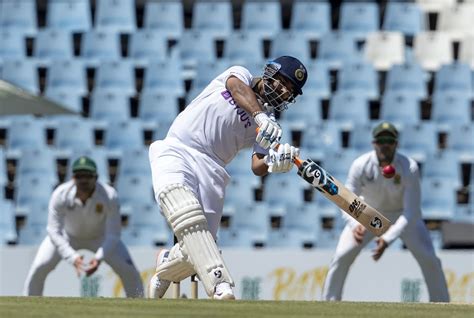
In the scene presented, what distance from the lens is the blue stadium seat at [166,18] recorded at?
1830cm

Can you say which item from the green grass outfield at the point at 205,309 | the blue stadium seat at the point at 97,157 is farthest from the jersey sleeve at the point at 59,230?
the blue stadium seat at the point at 97,157

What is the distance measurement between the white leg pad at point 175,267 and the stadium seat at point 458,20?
12.4 metres

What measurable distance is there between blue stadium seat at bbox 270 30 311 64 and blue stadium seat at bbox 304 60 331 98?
0.94 feet

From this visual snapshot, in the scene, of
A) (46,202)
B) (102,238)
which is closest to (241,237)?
(46,202)

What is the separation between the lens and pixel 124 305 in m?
5.55

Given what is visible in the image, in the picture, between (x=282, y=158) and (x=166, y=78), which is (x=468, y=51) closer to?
(x=166, y=78)

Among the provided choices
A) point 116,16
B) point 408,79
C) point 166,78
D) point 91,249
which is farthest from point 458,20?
point 91,249

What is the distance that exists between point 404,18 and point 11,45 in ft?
18.7

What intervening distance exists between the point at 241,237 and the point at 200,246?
8900 millimetres

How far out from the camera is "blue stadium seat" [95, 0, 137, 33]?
59.8 ft

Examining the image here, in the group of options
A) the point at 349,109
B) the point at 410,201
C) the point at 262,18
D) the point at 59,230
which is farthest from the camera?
the point at 262,18

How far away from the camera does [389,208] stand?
33.3 feet

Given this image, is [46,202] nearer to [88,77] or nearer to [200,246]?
[88,77]

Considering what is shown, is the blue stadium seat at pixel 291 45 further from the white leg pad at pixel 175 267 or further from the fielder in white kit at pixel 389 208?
the white leg pad at pixel 175 267
